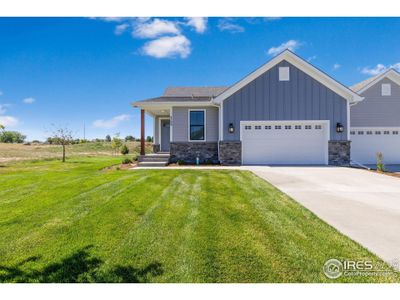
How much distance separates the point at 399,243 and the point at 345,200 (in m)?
2.32

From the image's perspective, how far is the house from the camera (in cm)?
1185

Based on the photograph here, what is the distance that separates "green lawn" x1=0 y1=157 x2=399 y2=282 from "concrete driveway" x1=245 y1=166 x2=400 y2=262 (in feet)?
1.08

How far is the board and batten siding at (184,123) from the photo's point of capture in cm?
1289

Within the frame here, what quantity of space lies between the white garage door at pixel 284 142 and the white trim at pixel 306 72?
2.00 metres

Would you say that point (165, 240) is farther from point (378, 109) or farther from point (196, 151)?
point (378, 109)

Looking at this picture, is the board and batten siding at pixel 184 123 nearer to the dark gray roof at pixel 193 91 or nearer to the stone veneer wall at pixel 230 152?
the stone veneer wall at pixel 230 152

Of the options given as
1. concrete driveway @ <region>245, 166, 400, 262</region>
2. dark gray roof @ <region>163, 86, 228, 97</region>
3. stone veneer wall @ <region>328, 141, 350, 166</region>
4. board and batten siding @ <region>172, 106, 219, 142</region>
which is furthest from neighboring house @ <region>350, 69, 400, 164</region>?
dark gray roof @ <region>163, 86, 228, 97</region>

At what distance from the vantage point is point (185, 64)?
15.7m

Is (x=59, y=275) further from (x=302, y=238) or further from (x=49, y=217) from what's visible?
(x=302, y=238)

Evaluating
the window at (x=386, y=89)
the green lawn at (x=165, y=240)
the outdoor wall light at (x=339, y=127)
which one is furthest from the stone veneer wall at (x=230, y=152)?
the window at (x=386, y=89)

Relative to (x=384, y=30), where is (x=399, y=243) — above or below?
below

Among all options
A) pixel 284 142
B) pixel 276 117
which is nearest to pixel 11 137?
pixel 276 117

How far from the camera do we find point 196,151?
12.9m
